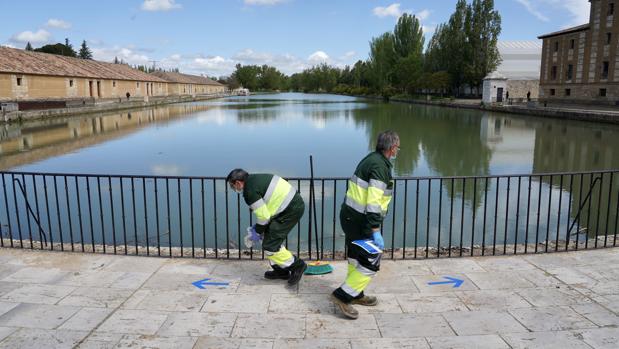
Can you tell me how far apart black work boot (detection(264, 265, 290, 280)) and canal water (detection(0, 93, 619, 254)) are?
74 centimetres

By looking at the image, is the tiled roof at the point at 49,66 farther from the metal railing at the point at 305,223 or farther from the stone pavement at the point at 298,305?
the stone pavement at the point at 298,305

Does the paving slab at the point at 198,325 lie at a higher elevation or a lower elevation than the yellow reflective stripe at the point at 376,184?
lower

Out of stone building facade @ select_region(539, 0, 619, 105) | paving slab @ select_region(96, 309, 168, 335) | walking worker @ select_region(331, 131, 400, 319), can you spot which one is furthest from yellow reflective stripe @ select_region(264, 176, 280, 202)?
stone building facade @ select_region(539, 0, 619, 105)

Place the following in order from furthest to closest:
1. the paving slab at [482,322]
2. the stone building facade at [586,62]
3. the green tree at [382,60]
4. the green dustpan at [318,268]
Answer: the green tree at [382,60] < the stone building facade at [586,62] < the green dustpan at [318,268] < the paving slab at [482,322]

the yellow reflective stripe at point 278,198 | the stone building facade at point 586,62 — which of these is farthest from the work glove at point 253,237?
the stone building facade at point 586,62

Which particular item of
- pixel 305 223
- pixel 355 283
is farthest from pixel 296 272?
pixel 305 223

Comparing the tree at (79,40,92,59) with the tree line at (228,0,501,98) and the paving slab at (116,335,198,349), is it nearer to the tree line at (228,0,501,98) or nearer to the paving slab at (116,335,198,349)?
the tree line at (228,0,501,98)

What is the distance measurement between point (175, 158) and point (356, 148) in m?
7.29

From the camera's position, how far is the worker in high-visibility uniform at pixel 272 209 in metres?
3.94

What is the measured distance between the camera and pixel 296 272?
418 centimetres

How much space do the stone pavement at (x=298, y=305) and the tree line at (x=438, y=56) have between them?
48.7 metres

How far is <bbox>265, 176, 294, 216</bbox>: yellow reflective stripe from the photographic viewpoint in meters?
3.97

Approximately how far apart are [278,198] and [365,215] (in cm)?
87

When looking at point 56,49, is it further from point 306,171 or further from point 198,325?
point 198,325
